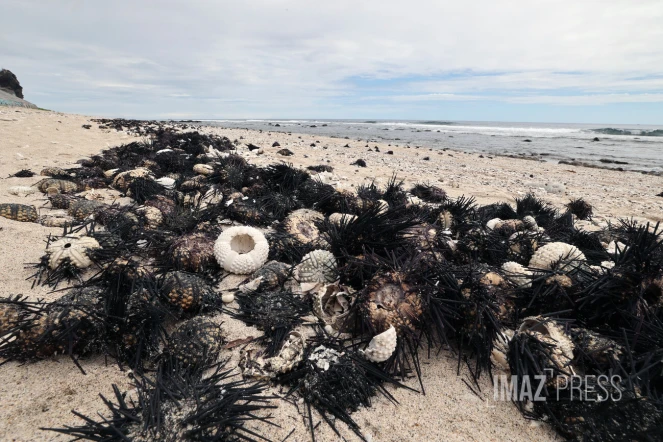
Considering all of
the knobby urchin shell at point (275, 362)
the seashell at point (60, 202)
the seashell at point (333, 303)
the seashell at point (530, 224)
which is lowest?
the knobby urchin shell at point (275, 362)

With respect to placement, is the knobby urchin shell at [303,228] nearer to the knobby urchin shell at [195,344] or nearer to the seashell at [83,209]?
the knobby urchin shell at [195,344]

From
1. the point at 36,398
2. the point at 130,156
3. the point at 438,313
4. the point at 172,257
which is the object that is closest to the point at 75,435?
the point at 36,398

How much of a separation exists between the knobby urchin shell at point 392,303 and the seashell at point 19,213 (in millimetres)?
3823

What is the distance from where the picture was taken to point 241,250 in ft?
10.2

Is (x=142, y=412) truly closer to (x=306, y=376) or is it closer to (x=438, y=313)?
(x=306, y=376)

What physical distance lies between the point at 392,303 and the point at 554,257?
1.48m

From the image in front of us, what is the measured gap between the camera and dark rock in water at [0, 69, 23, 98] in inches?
2085

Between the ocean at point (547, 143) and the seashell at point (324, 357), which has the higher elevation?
the ocean at point (547, 143)

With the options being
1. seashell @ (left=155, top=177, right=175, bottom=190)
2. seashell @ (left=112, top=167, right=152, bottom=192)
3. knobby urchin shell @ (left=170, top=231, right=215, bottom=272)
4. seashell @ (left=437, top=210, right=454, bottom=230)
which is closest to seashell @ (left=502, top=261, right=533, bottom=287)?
seashell @ (left=437, top=210, right=454, bottom=230)

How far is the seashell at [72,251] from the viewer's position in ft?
8.33

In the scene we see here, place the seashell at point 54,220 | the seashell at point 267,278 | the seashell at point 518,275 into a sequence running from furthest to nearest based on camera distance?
the seashell at point 54,220 < the seashell at point 267,278 < the seashell at point 518,275

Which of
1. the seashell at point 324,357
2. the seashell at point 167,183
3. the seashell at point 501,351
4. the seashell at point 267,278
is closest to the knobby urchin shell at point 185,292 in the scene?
the seashell at point 267,278

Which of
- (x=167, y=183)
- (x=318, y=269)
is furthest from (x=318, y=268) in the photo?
(x=167, y=183)

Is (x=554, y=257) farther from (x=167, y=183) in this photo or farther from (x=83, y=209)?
(x=167, y=183)
